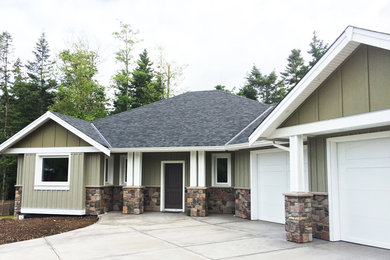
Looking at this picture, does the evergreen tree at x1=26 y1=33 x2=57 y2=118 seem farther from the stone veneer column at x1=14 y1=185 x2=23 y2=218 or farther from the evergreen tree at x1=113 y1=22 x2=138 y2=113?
the stone veneer column at x1=14 y1=185 x2=23 y2=218

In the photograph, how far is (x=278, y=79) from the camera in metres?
34.3

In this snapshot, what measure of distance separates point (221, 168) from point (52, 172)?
21.3ft

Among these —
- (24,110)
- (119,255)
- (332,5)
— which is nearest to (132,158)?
(119,255)

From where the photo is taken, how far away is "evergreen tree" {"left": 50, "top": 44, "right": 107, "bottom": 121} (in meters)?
24.2

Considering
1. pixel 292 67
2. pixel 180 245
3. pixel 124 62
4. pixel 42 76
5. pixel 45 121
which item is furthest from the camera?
pixel 292 67

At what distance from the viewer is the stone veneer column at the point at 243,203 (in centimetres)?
1075

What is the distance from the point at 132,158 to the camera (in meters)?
12.4

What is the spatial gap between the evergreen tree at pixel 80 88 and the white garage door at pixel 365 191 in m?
20.3

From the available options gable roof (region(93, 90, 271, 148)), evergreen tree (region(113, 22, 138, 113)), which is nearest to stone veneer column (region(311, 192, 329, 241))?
gable roof (region(93, 90, 271, 148))

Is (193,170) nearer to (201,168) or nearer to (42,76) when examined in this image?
(201,168)

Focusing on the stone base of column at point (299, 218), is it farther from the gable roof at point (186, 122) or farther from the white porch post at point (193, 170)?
the white porch post at point (193, 170)

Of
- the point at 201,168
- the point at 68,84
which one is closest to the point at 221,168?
the point at 201,168

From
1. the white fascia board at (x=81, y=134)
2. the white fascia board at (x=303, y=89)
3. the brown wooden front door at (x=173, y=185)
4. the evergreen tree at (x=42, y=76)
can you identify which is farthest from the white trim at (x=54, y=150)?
the evergreen tree at (x=42, y=76)

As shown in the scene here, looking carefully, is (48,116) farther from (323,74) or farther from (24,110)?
(24,110)
